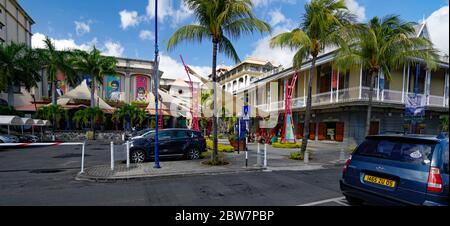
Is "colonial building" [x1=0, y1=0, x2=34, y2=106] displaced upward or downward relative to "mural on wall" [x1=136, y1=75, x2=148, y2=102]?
upward

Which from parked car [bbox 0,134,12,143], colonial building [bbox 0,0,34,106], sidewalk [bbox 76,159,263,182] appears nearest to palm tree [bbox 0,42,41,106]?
colonial building [bbox 0,0,34,106]

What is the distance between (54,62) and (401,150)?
3074 cm

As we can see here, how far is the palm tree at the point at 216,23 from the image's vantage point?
353 inches

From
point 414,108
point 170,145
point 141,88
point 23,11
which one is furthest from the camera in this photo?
point 141,88

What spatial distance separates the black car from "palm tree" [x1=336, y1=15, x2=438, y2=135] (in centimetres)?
931

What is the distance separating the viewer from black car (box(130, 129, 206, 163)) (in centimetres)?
1025

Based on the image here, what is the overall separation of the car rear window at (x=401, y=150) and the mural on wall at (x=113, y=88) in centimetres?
3801

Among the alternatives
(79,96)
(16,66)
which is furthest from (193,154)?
(79,96)

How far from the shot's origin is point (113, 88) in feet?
122

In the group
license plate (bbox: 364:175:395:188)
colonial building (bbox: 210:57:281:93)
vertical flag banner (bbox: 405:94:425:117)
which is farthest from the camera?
colonial building (bbox: 210:57:281:93)

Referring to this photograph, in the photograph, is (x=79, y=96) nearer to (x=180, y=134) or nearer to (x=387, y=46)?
(x=180, y=134)

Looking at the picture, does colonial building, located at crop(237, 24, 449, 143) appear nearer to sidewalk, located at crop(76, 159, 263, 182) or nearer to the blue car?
sidewalk, located at crop(76, 159, 263, 182)

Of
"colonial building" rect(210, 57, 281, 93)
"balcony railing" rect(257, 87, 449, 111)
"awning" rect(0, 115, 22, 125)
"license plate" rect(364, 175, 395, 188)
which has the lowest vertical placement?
"license plate" rect(364, 175, 395, 188)
